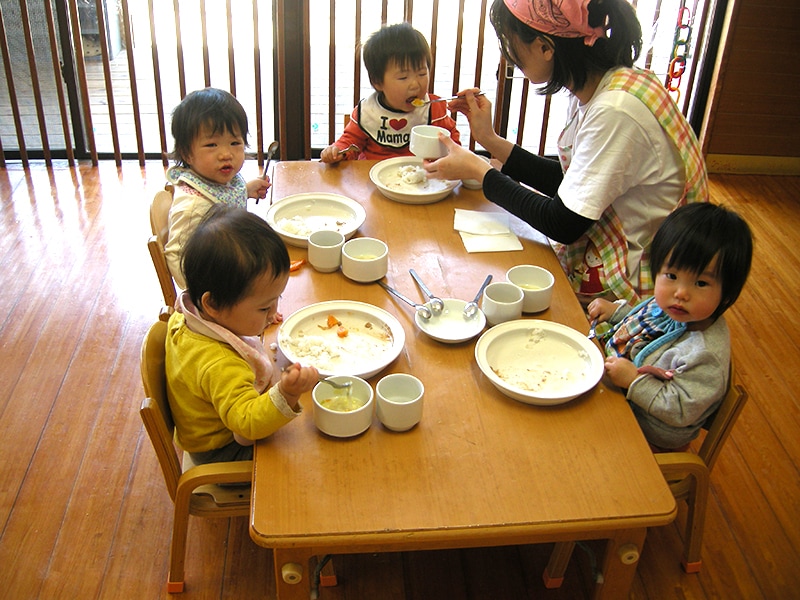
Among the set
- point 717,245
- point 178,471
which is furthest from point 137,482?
point 717,245

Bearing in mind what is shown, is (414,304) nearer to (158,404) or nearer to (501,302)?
(501,302)

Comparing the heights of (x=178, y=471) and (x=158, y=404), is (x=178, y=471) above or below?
below

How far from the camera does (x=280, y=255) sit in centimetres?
135

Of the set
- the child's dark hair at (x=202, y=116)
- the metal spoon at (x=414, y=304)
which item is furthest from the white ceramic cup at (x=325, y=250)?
the child's dark hair at (x=202, y=116)

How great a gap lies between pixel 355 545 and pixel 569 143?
1.29m

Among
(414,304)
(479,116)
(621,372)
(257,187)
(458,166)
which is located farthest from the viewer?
(257,187)

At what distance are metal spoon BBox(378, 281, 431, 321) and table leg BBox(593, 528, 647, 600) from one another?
0.58 metres

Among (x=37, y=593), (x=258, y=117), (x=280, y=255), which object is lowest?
(x=37, y=593)

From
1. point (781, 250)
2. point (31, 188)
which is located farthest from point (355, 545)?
point (31, 188)

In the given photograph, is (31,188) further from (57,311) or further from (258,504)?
(258,504)

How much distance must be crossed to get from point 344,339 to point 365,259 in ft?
1.03

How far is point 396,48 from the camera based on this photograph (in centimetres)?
237

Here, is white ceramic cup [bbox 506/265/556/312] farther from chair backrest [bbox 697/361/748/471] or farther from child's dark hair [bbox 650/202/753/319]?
chair backrest [bbox 697/361/748/471]

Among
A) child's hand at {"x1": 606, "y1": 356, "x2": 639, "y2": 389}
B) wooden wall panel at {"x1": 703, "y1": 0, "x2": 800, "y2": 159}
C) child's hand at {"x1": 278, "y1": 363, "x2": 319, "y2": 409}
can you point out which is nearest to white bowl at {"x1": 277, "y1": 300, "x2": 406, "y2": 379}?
child's hand at {"x1": 278, "y1": 363, "x2": 319, "y2": 409}
